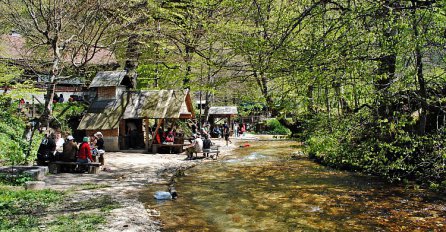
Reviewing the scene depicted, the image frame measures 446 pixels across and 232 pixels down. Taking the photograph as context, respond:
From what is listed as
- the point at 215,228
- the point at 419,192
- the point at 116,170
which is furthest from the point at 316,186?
the point at 116,170

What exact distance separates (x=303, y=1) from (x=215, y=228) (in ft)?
19.2

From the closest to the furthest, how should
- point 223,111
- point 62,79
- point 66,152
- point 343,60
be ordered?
point 343,60 < point 66,152 < point 62,79 < point 223,111

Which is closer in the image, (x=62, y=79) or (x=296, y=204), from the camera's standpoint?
(x=296, y=204)

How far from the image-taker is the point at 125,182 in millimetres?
12320

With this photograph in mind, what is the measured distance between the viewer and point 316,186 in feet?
40.4

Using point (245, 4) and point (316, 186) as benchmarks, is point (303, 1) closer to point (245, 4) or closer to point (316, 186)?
point (245, 4)

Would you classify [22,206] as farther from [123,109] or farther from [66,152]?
[123,109]

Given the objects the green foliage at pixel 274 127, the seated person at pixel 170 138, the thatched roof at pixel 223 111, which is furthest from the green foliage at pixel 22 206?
the green foliage at pixel 274 127

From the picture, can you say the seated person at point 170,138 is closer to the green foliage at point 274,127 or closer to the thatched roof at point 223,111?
the thatched roof at point 223,111

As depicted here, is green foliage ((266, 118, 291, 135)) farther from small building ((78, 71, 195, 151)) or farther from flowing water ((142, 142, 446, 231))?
flowing water ((142, 142, 446, 231))

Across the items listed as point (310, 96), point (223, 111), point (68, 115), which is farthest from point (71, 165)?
point (223, 111)

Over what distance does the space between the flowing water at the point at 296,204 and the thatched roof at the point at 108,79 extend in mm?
8717

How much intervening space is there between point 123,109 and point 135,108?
714mm

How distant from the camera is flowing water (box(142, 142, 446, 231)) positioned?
8172 millimetres
